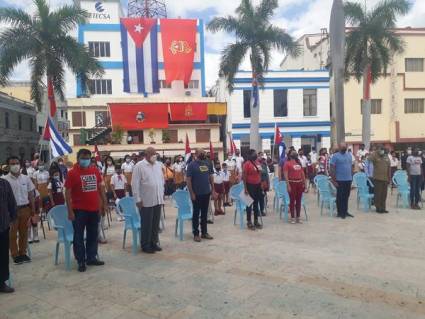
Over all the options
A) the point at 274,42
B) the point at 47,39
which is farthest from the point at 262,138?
the point at 47,39

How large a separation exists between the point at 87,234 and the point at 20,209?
4.76 ft

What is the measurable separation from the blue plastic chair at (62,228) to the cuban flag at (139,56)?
97.9 ft

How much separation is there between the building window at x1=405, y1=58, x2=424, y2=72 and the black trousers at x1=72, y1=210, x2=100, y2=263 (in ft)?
106

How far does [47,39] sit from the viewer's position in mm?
18391

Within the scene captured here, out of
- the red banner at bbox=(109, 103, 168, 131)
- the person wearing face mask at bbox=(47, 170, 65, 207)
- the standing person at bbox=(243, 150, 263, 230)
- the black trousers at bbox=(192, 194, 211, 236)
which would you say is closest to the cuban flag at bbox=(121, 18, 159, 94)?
the red banner at bbox=(109, 103, 168, 131)

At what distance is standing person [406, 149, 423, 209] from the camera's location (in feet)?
32.8

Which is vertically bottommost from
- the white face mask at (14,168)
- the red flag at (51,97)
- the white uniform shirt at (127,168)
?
the white uniform shirt at (127,168)

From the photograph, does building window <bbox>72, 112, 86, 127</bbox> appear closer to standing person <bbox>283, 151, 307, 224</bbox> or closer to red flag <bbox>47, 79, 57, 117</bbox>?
red flag <bbox>47, 79, 57, 117</bbox>

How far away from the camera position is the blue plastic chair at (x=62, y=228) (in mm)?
5922

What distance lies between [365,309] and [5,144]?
1269 inches

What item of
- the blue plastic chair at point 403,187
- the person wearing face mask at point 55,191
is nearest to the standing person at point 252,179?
the person wearing face mask at point 55,191

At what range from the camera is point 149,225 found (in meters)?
6.51

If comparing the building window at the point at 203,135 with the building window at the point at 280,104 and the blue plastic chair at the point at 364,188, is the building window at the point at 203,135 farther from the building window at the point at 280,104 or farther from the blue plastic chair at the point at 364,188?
the blue plastic chair at the point at 364,188

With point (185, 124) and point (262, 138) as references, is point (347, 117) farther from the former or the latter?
point (185, 124)
